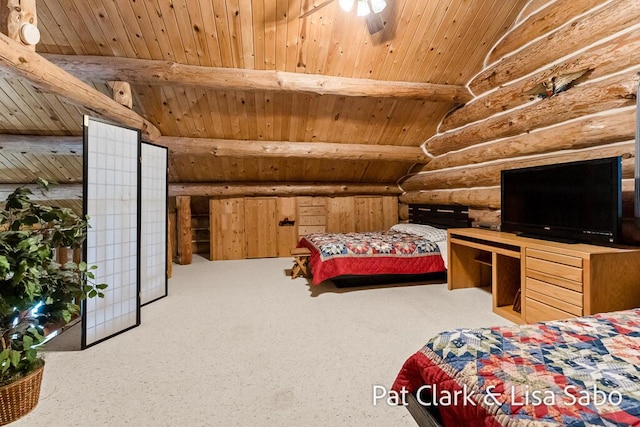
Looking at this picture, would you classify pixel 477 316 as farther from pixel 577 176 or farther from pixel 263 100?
pixel 263 100

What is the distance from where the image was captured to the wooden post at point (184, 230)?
5.16 m

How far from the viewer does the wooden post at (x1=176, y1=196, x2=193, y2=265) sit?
5160mm

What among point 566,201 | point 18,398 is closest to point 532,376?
point 566,201

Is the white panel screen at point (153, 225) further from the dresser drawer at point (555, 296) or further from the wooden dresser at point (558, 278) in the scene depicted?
the dresser drawer at point (555, 296)

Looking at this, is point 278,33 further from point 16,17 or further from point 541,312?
point 541,312

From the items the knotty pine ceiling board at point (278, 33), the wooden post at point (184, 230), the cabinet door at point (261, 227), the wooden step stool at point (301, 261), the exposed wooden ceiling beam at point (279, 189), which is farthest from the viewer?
the cabinet door at point (261, 227)

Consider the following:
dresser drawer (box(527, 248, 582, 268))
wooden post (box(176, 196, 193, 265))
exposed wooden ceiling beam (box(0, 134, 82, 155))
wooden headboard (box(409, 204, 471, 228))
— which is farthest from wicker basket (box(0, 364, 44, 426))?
wooden headboard (box(409, 204, 471, 228))

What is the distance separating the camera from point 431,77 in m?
3.91

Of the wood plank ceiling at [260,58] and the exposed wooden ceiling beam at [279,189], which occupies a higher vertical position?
the wood plank ceiling at [260,58]

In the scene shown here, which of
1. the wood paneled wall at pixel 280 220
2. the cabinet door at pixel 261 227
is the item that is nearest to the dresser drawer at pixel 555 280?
the wood paneled wall at pixel 280 220

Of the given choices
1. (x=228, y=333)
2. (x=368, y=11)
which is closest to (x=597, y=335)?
(x=228, y=333)

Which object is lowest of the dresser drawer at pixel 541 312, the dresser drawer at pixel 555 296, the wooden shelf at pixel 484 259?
the dresser drawer at pixel 541 312

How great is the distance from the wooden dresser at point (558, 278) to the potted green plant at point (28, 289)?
3.15m

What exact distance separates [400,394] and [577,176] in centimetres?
232
